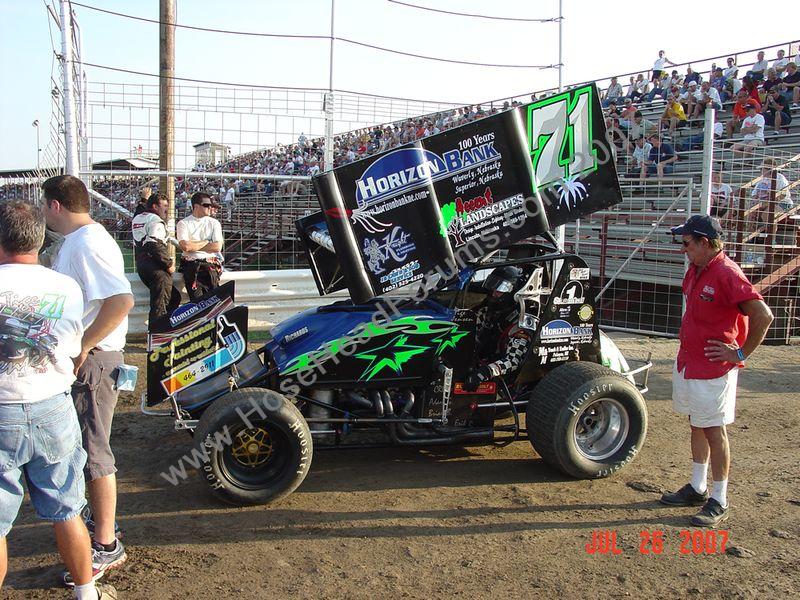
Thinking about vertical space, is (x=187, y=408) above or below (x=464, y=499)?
above

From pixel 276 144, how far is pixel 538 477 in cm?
638

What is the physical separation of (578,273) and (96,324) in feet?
10.6

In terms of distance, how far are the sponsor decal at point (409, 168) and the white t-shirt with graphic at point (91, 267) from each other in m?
1.69

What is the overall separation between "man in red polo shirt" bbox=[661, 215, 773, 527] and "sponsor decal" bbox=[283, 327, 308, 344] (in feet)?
8.53

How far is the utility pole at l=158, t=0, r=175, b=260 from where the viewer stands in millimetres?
8734

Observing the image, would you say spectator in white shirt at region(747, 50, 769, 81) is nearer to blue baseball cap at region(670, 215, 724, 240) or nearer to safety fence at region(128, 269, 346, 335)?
safety fence at region(128, 269, 346, 335)

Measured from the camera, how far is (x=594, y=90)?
4.92m

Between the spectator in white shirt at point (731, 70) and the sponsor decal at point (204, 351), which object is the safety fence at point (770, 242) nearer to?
the spectator in white shirt at point (731, 70)

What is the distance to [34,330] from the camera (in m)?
2.75

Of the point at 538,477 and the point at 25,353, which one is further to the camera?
the point at 538,477

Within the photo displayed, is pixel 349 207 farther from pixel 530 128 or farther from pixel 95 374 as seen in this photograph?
pixel 95 374

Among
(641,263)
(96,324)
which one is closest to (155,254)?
(96,324)

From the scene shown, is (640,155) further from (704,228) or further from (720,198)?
(704,228)

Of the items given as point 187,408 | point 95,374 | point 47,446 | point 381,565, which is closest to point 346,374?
point 187,408
